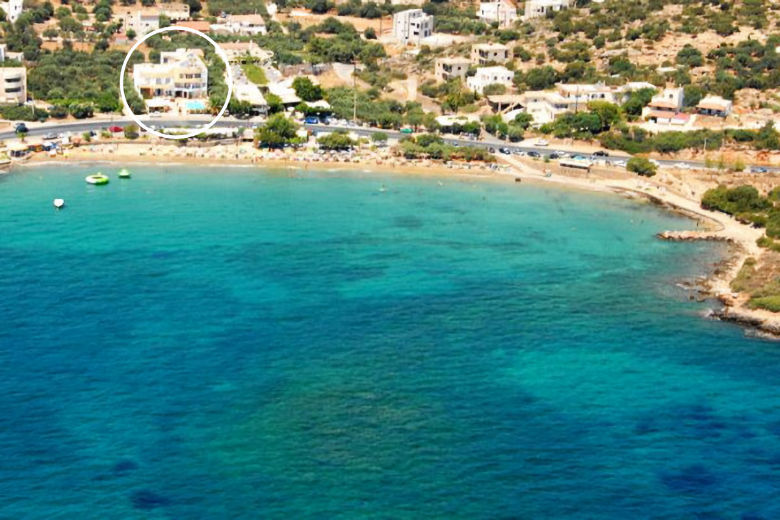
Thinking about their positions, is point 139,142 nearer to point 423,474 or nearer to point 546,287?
point 546,287

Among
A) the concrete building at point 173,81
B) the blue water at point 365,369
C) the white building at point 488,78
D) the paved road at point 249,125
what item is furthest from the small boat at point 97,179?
the white building at point 488,78

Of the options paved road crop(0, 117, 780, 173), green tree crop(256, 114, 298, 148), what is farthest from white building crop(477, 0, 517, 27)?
green tree crop(256, 114, 298, 148)

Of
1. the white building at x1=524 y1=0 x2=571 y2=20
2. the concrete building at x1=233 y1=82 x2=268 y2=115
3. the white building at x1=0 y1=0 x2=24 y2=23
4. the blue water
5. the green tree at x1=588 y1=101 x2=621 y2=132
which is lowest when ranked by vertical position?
the blue water

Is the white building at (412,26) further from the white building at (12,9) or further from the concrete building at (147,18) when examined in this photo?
the white building at (12,9)

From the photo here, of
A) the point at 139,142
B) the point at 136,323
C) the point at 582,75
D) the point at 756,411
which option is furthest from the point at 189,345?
the point at 582,75

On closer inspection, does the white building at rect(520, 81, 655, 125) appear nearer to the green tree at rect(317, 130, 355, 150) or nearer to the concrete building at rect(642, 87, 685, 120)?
the concrete building at rect(642, 87, 685, 120)

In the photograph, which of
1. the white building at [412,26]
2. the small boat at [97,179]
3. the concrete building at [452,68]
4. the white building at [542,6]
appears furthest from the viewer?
the white building at [542,6]

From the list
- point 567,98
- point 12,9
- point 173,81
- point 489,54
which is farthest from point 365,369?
point 12,9
